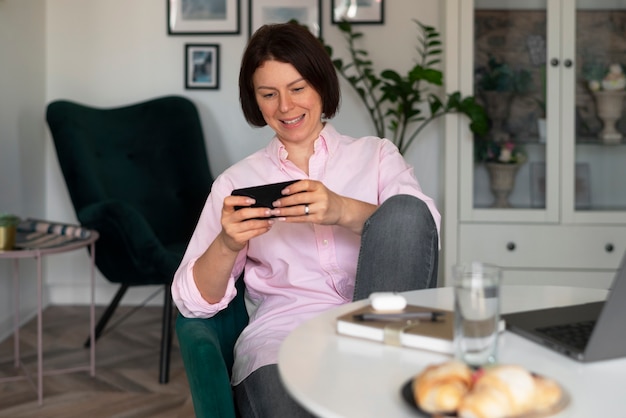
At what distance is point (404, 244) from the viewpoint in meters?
1.39

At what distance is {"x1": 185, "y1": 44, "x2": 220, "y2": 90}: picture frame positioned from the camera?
3.94 m

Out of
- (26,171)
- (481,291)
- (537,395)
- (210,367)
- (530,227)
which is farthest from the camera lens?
(26,171)

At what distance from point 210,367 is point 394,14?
2.86 meters

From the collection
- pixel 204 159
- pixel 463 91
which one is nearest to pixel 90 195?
pixel 204 159

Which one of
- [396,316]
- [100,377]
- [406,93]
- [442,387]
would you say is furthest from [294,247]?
[406,93]

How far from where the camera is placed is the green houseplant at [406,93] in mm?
3439

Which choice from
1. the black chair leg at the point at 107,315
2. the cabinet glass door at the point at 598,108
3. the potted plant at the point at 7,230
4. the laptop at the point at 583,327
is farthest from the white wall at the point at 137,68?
the laptop at the point at 583,327

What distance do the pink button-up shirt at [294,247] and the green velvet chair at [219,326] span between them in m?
0.08

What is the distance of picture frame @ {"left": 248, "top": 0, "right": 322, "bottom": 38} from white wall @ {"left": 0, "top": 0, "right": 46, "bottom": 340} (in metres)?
0.94

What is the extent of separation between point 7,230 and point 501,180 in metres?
1.94

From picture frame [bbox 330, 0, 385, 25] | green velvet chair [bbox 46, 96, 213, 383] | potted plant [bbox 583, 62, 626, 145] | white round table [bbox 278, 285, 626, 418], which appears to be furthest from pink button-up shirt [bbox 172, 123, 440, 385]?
picture frame [bbox 330, 0, 385, 25]

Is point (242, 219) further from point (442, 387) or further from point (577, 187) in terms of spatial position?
point (577, 187)

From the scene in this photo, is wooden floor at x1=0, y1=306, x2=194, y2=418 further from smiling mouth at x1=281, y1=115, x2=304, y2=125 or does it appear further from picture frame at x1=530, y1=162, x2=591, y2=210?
picture frame at x1=530, y1=162, x2=591, y2=210

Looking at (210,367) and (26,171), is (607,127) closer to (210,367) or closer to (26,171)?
(26,171)
